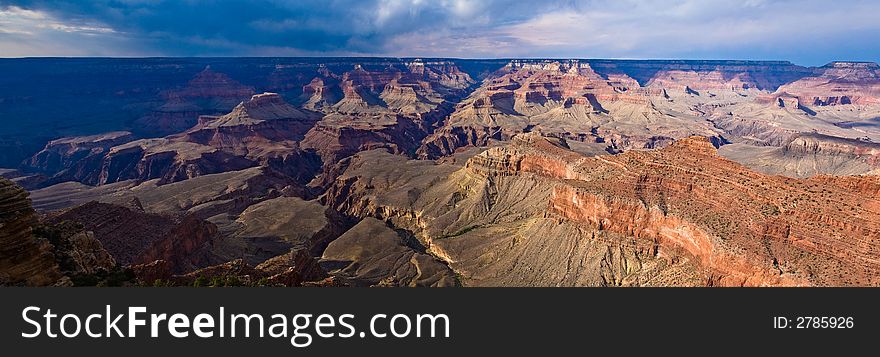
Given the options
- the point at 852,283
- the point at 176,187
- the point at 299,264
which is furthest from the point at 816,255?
the point at 176,187

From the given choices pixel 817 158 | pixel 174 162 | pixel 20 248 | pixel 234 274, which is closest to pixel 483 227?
pixel 234 274

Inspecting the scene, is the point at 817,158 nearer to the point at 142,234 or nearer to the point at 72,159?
the point at 142,234

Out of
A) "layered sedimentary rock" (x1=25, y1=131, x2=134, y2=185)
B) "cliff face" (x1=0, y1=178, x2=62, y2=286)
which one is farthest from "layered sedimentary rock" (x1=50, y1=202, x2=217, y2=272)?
"layered sedimentary rock" (x1=25, y1=131, x2=134, y2=185)

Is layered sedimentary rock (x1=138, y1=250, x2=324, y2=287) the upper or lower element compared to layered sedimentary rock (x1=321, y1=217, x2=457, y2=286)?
Result: upper

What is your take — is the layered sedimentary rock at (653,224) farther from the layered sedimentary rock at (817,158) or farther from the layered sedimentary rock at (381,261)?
the layered sedimentary rock at (817,158)

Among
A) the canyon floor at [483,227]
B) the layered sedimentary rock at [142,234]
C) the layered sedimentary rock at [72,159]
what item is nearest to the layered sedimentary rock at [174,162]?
the layered sedimentary rock at [72,159]

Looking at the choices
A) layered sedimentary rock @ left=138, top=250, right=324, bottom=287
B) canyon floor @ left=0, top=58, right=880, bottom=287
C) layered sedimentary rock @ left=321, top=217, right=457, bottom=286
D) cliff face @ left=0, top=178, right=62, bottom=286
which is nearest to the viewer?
cliff face @ left=0, top=178, right=62, bottom=286

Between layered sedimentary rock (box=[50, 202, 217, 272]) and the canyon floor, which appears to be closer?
the canyon floor

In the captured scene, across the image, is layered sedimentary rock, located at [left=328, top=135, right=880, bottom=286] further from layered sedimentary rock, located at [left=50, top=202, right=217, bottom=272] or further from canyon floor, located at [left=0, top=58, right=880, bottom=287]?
layered sedimentary rock, located at [left=50, top=202, right=217, bottom=272]

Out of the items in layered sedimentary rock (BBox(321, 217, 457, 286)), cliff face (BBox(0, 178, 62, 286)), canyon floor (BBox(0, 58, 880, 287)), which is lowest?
layered sedimentary rock (BBox(321, 217, 457, 286))
